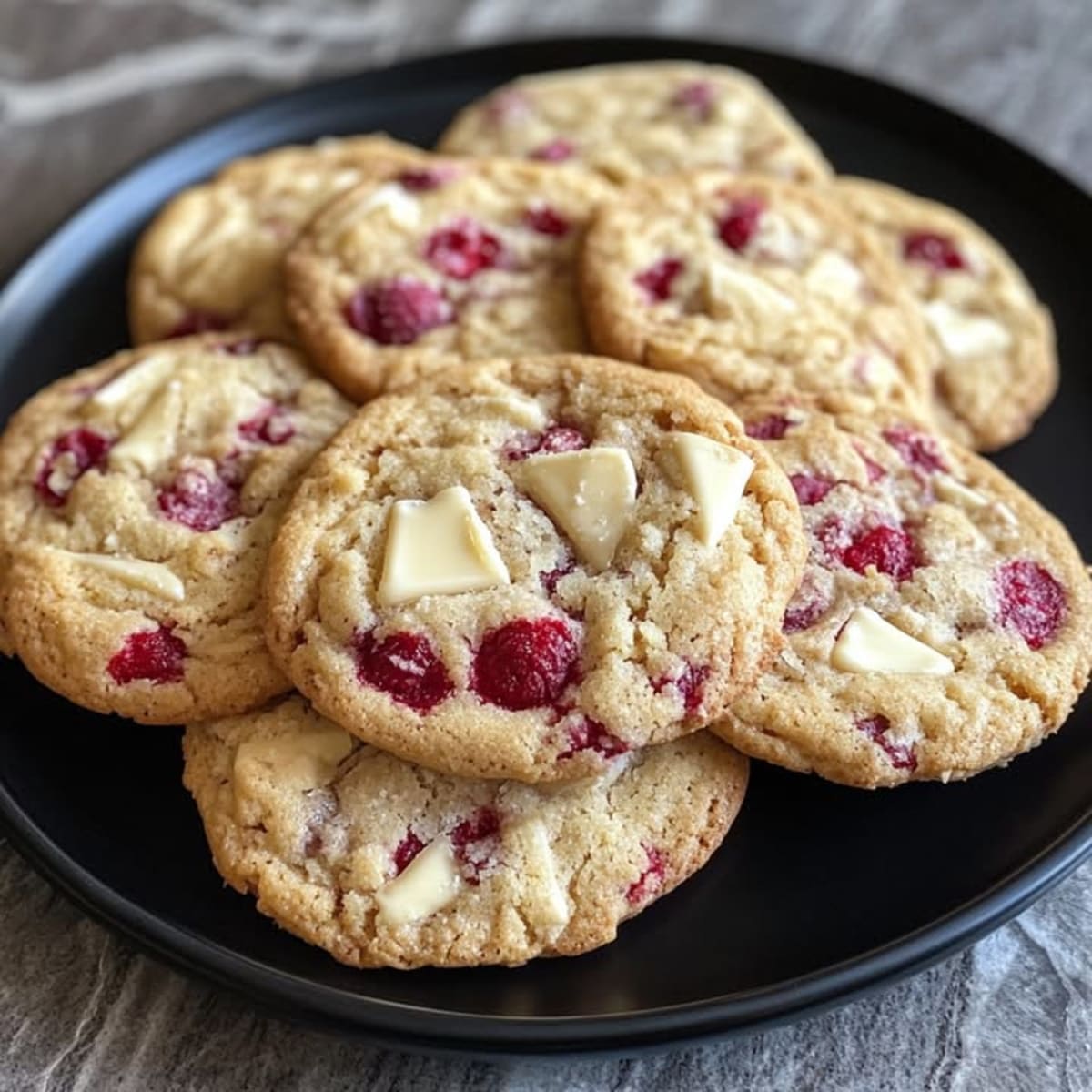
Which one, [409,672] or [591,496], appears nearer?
[409,672]

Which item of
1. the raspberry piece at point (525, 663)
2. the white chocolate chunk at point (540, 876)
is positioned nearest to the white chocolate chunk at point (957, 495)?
the raspberry piece at point (525, 663)

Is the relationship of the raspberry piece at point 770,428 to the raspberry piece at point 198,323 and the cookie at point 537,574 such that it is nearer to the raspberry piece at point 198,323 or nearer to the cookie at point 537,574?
the cookie at point 537,574

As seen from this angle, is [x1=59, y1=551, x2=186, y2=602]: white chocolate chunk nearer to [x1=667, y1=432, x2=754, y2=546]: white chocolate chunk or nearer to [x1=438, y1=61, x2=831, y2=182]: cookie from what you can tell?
[x1=667, y1=432, x2=754, y2=546]: white chocolate chunk

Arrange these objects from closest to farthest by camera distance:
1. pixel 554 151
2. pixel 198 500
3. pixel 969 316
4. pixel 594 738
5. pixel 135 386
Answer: pixel 594 738 < pixel 198 500 < pixel 135 386 < pixel 969 316 < pixel 554 151

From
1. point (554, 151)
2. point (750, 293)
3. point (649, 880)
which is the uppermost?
point (750, 293)

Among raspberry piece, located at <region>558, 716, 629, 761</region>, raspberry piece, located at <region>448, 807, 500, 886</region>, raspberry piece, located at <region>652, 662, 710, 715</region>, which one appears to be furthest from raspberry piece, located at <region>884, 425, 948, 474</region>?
raspberry piece, located at <region>448, 807, 500, 886</region>

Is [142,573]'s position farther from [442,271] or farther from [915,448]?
[915,448]

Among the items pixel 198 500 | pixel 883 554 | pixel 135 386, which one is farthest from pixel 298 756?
pixel 883 554
